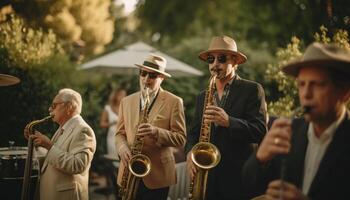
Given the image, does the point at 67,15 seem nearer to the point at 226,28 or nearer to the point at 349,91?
the point at 349,91

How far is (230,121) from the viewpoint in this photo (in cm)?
416

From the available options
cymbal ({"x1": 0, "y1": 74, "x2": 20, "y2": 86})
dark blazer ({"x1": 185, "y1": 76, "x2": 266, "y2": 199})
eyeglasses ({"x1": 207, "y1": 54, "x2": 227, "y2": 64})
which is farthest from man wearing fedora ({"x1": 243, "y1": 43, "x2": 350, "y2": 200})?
cymbal ({"x1": 0, "y1": 74, "x2": 20, "y2": 86})

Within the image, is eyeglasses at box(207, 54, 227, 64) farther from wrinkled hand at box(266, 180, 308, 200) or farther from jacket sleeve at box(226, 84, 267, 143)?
wrinkled hand at box(266, 180, 308, 200)

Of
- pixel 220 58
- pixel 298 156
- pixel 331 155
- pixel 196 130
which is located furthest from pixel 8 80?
pixel 331 155

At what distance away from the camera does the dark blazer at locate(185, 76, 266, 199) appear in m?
4.33

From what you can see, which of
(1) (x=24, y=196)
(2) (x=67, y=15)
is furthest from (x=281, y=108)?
(2) (x=67, y=15)

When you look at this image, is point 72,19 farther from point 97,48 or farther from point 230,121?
point 230,121

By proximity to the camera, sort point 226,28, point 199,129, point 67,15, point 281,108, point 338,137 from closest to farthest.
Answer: point 338,137, point 199,129, point 281,108, point 67,15, point 226,28

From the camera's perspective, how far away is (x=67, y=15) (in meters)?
12.9

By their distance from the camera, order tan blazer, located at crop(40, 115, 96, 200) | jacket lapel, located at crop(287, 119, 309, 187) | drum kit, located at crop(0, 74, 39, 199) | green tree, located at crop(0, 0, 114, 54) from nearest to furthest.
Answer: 1. jacket lapel, located at crop(287, 119, 309, 187)
2. tan blazer, located at crop(40, 115, 96, 200)
3. drum kit, located at crop(0, 74, 39, 199)
4. green tree, located at crop(0, 0, 114, 54)

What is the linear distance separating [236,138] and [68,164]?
A: 5.76ft

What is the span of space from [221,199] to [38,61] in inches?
190

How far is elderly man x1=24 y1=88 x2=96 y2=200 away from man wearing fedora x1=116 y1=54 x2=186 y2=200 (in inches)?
15.9

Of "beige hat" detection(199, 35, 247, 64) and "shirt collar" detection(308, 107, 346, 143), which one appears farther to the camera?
"beige hat" detection(199, 35, 247, 64)
